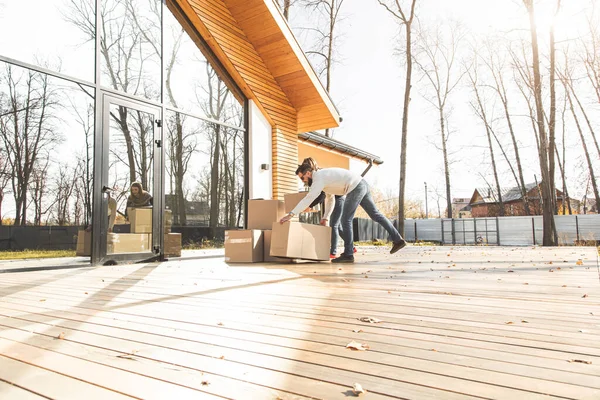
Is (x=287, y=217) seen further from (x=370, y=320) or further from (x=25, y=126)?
(x=25, y=126)

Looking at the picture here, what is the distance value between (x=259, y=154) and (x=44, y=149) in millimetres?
3773

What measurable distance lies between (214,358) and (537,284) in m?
2.57

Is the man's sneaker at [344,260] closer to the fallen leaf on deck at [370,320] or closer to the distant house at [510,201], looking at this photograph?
the fallen leaf on deck at [370,320]

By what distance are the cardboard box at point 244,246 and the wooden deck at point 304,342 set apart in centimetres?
254

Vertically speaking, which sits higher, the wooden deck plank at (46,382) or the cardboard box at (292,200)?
the cardboard box at (292,200)

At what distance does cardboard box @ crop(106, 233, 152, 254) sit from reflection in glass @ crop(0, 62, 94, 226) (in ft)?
1.43

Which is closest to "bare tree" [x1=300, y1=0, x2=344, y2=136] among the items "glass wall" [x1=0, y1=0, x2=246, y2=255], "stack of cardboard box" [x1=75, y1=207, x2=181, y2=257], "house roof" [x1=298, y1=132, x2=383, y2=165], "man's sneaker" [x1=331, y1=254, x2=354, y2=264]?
"house roof" [x1=298, y1=132, x2=383, y2=165]

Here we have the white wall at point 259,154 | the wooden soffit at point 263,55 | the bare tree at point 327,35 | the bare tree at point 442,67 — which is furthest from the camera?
the bare tree at point 442,67

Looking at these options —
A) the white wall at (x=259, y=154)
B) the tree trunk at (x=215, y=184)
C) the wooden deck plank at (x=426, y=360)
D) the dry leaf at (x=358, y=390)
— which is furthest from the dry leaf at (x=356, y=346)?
the white wall at (x=259, y=154)

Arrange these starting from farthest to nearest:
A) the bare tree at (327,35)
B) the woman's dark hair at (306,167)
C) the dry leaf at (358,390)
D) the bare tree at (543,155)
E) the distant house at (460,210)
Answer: the distant house at (460,210) → the bare tree at (327,35) → the bare tree at (543,155) → the woman's dark hair at (306,167) → the dry leaf at (358,390)

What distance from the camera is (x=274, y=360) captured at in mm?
1338

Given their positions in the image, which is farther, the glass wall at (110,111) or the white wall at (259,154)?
the white wall at (259,154)

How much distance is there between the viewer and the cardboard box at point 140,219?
5.80 m

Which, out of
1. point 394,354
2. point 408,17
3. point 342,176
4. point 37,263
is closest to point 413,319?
point 394,354
